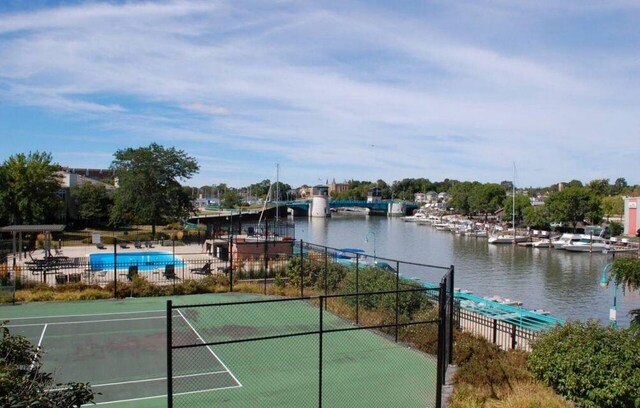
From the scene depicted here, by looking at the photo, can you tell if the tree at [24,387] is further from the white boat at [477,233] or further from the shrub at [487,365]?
the white boat at [477,233]

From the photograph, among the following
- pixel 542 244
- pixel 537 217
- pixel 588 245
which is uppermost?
pixel 537 217

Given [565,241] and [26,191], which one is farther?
[565,241]

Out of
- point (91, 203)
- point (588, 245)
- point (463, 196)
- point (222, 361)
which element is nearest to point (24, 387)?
point (222, 361)

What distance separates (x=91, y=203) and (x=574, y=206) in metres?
80.7

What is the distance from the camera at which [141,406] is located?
39.4 feet

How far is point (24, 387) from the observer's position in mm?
5805

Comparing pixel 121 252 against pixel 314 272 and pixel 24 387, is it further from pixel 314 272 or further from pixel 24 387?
pixel 24 387

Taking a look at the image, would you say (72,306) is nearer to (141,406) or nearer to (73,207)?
(141,406)

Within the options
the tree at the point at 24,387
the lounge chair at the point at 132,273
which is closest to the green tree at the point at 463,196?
the lounge chair at the point at 132,273

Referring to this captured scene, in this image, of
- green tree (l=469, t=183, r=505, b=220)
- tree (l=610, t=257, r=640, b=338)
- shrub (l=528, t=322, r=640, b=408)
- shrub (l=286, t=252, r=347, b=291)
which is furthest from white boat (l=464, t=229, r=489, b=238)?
shrub (l=528, t=322, r=640, b=408)

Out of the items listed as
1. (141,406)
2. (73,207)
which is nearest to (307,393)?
(141,406)

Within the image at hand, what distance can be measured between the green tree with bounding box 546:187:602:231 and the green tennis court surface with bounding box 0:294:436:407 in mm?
89031

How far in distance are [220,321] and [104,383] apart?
722cm

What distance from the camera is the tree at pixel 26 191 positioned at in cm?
5109
